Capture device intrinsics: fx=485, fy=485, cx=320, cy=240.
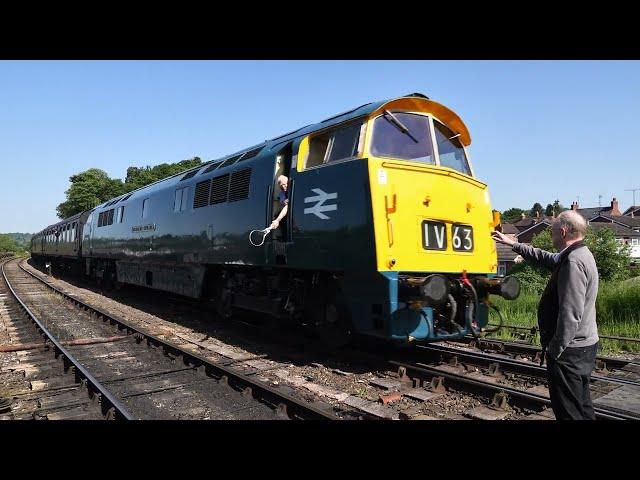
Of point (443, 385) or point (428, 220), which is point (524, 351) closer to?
point (443, 385)

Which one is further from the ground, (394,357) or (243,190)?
(243,190)

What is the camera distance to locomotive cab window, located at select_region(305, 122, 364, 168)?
21.8 ft

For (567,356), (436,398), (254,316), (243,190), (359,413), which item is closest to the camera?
(567,356)

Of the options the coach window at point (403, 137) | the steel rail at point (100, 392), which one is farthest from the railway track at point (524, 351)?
the steel rail at point (100, 392)

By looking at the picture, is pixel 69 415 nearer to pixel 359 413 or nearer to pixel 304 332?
pixel 359 413

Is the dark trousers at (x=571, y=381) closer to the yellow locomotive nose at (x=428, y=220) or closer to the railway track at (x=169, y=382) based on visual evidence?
the railway track at (x=169, y=382)

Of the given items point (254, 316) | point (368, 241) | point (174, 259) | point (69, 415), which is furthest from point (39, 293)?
point (368, 241)

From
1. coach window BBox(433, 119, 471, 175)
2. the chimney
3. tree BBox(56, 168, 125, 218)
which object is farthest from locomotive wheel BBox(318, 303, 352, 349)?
the chimney

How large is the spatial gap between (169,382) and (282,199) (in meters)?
3.16

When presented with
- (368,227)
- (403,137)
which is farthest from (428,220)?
(403,137)

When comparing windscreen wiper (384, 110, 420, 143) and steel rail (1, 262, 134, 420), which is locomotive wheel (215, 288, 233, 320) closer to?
steel rail (1, 262, 134, 420)

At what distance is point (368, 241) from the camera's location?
605cm

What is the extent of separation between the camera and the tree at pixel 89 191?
255 feet

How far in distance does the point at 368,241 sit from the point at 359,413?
2.05 m
